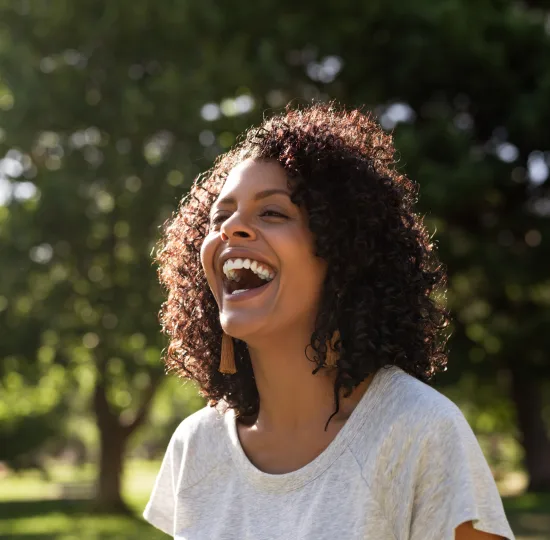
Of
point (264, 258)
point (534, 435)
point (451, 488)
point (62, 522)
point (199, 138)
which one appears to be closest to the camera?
point (451, 488)

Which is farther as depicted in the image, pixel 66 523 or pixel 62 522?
pixel 62 522

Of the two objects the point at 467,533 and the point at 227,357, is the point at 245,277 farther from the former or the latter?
the point at 467,533

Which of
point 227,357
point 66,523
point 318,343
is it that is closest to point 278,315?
point 318,343

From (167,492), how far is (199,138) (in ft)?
32.8

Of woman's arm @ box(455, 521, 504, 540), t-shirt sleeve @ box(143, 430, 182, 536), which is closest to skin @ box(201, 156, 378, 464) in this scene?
t-shirt sleeve @ box(143, 430, 182, 536)

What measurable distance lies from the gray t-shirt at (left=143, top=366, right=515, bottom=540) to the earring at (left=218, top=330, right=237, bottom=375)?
291 millimetres

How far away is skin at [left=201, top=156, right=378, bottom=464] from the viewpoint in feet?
6.81

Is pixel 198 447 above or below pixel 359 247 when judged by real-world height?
below

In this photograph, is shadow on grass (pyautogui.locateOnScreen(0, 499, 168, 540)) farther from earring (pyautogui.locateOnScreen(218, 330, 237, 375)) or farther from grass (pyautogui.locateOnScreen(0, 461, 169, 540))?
earring (pyautogui.locateOnScreen(218, 330, 237, 375))

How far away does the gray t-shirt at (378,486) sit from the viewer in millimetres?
1805

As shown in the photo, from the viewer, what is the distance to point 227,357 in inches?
94.7

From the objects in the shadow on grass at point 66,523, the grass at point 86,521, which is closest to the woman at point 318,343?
the grass at point 86,521

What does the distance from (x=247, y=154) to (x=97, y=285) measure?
36.8 feet

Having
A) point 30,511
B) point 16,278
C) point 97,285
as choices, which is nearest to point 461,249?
point 97,285
